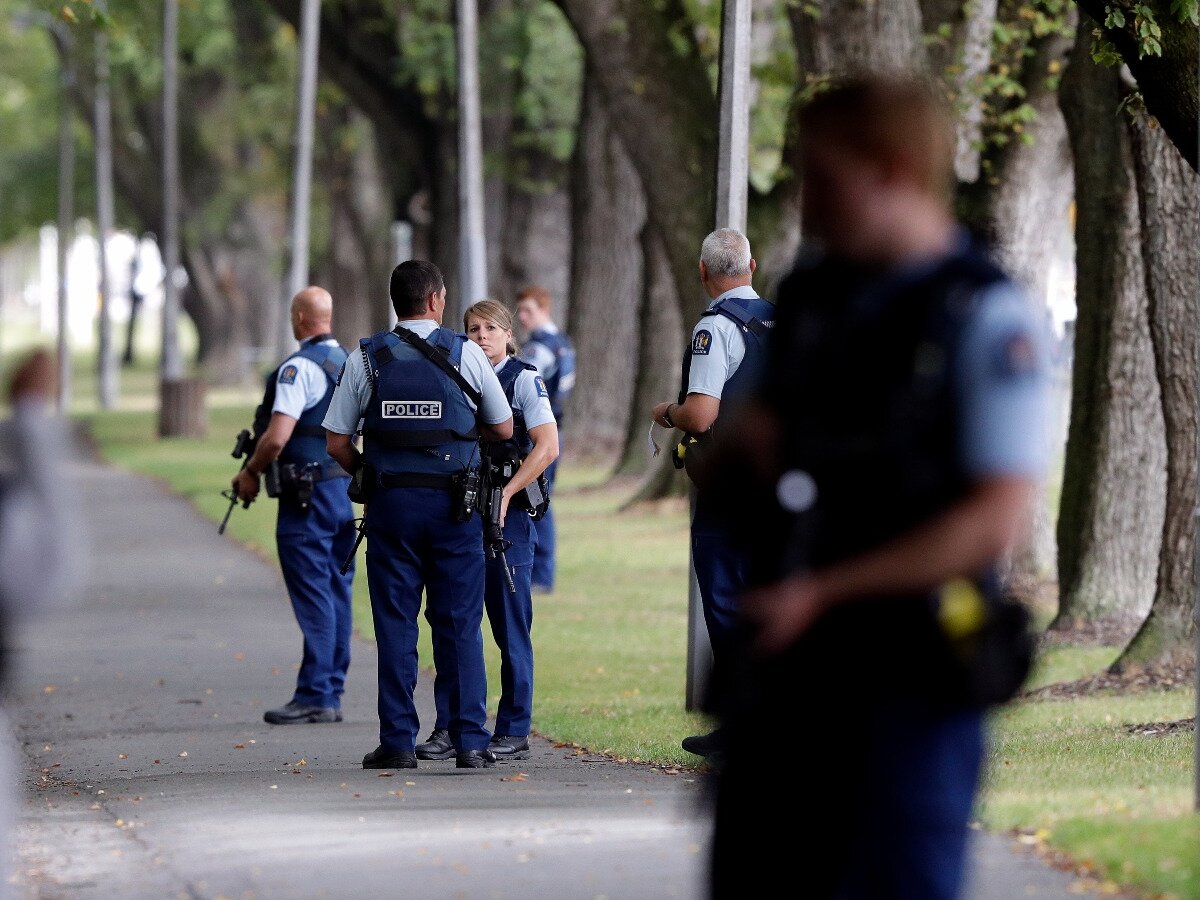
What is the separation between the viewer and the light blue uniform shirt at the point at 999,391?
3555 millimetres

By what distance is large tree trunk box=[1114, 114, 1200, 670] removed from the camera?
10.7 meters

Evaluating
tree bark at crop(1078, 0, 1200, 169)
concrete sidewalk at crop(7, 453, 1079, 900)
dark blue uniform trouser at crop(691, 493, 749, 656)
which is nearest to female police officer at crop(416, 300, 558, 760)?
concrete sidewalk at crop(7, 453, 1079, 900)

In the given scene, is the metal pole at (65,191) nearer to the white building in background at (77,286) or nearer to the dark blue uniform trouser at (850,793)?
the white building in background at (77,286)

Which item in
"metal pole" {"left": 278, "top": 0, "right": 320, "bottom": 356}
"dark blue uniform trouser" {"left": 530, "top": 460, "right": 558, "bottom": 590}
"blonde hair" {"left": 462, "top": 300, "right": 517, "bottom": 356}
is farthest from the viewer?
"metal pole" {"left": 278, "top": 0, "right": 320, "bottom": 356}

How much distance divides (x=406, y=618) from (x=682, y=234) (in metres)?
10.6

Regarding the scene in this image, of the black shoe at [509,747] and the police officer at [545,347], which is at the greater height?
the police officer at [545,347]

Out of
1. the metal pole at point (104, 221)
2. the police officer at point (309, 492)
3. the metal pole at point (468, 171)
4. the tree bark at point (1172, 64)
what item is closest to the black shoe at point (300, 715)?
the police officer at point (309, 492)

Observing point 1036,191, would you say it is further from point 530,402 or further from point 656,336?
point 656,336

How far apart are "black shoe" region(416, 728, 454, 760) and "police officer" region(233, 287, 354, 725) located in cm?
125

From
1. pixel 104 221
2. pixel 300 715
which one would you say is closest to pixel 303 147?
pixel 300 715

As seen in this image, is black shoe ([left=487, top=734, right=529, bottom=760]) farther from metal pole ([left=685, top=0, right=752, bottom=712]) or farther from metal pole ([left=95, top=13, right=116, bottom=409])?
metal pole ([left=95, top=13, right=116, bottom=409])

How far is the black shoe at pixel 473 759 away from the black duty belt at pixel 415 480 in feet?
3.37

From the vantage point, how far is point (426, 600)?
8.11m

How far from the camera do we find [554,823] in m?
6.77
